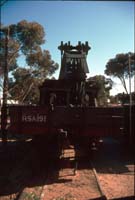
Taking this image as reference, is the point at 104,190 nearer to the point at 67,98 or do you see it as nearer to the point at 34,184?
the point at 34,184

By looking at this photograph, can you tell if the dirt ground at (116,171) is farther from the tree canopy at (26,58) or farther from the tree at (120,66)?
the tree at (120,66)

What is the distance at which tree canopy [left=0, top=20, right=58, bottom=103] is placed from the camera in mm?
20844

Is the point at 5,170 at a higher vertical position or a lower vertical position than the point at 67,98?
lower

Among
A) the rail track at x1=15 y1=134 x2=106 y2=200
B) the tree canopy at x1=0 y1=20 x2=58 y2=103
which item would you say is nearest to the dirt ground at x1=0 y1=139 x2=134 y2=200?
the rail track at x1=15 y1=134 x2=106 y2=200

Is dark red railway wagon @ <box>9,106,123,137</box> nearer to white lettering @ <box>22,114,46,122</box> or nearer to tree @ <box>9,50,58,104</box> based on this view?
white lettering @ <box>22,114,46,122</box>

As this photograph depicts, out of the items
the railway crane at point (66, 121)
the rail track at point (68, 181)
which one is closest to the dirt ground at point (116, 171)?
the rail track at point (68, 181)

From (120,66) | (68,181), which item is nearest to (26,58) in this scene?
(120,66)

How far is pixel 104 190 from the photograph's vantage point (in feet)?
19.9

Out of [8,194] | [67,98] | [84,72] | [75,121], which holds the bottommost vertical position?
[8,194]

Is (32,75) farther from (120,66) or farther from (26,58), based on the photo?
(120,66)

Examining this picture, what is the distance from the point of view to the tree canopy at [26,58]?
821 inches

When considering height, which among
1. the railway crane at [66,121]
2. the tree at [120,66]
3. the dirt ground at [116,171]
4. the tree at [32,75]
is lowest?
the dirt ground at [116,171]

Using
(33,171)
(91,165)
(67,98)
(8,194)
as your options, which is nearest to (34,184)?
(8,194)

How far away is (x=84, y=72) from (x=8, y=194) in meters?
6.22
